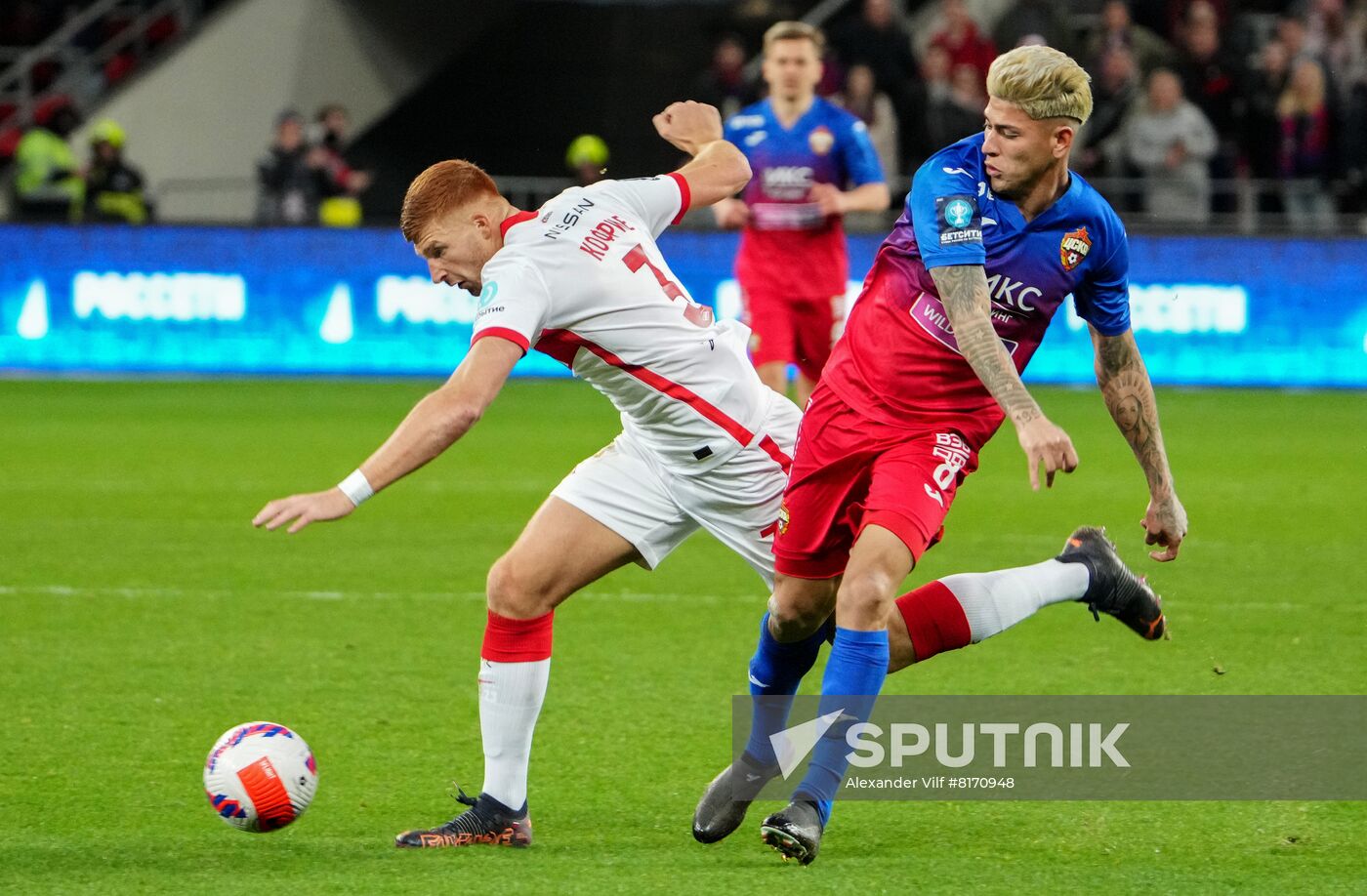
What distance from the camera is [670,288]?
16.4ft

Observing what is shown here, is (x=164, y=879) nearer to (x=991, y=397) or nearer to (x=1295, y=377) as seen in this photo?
(x=991, y=397)

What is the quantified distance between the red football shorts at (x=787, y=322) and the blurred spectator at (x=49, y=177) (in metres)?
9.54

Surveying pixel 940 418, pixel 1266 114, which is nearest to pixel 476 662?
pixel 940 418

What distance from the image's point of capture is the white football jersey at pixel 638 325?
4.70 meters

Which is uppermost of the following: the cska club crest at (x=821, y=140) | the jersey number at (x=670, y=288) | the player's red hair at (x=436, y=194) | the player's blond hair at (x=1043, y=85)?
the player's blond hair at (x=1043, y=85)

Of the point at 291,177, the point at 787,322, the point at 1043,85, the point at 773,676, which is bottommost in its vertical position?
the point at 291,177

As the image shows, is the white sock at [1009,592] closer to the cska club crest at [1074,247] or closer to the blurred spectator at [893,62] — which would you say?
the cska club crest at [1074,247]

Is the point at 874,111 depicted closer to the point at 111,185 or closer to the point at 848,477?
the point at 111,185

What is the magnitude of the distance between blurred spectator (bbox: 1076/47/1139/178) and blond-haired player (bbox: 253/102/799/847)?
520 inches

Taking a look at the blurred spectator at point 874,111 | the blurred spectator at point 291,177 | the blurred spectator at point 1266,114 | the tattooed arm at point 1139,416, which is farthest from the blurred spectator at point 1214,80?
the tattooed arm at point 1139,416

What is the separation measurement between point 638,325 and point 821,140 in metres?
6.27

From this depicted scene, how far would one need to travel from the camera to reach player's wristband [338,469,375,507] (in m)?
4.06

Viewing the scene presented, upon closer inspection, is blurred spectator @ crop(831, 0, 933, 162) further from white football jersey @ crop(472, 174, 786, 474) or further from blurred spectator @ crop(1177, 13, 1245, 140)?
white football jersey @ crop(472, 174, 786, 474)

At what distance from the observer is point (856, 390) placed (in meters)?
4.84
